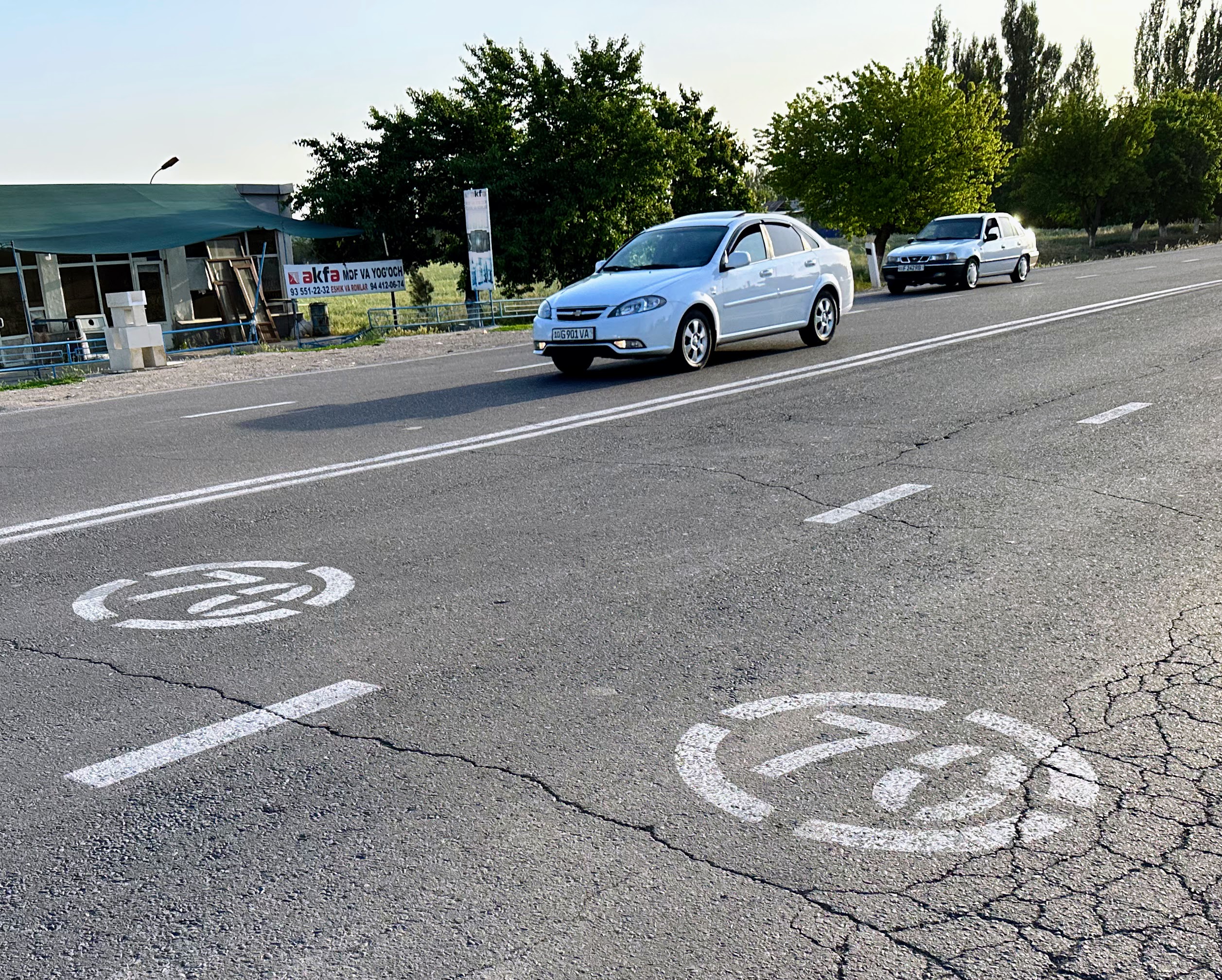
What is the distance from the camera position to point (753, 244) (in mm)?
14203

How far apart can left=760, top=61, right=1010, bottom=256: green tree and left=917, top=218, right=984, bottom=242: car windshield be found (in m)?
15.4

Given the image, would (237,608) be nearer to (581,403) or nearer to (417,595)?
(417,595)

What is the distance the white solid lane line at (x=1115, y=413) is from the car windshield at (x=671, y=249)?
5439mm

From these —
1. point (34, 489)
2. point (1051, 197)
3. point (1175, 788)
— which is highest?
point (1051, 197)

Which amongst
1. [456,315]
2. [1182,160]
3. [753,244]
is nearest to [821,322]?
[753,244]

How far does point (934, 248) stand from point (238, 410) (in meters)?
19.2

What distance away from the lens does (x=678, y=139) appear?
34.9 metres

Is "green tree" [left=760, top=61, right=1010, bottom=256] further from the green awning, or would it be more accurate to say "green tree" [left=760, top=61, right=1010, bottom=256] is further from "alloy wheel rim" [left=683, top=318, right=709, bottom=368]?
"alloy wheel rim" [left=683, top=318, right=709, bottom=368]

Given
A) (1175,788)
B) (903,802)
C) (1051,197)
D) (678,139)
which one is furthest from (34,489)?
(1051,197)

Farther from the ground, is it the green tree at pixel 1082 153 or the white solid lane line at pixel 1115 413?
the green tree at pixel 1082 153

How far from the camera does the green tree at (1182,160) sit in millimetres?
69312

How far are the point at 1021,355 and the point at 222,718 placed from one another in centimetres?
1108

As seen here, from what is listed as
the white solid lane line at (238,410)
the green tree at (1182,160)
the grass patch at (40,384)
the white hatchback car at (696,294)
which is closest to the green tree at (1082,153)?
the green tree at (1182,160)

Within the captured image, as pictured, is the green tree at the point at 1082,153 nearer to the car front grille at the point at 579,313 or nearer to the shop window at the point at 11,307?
the shop window at the point at 11,307
